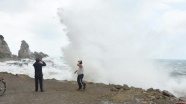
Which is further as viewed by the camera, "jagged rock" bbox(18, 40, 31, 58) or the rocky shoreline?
"jagged rock" bbox(18, 40, 31, 58)

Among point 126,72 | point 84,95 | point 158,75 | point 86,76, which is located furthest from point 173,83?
point 84,95

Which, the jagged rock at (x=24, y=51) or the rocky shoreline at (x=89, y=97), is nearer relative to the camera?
the rocky shoreline at (x=89, y=97)

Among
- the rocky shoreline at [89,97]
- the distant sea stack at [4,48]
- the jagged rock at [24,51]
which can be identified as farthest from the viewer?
the jagged rock at [24,51]

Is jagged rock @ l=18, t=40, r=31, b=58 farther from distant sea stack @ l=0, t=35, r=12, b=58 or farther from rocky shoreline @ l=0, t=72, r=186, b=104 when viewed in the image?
rocky shoreline @ l=0, t=72, r=186, b=104

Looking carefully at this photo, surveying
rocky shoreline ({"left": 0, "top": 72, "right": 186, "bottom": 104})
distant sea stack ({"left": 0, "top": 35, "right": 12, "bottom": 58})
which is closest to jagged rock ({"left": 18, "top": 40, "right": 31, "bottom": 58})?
distant sea stack ({"left": 0, "top": 35, "right": 12, "bottom": 58})

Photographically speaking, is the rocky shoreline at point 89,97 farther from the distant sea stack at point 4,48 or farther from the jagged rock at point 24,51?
the jagged rock at point 24,51

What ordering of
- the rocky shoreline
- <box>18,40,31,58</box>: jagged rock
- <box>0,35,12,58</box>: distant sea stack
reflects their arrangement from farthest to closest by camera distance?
<box>18,40,31,58</box>: jagged rock < <box>0,35,12,58</box>: distant sea stack < the rocky shoreline

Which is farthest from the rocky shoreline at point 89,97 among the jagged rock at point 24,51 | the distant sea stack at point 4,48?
the jagged rock at point 24,51

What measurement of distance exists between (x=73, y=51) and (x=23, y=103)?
20.8m

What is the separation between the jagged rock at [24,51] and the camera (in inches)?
3554

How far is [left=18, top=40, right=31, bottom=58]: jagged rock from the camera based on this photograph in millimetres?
90275

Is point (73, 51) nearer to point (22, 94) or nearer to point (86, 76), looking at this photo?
point (86, 76)

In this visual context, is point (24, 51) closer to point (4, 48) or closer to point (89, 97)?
point (4, 48)

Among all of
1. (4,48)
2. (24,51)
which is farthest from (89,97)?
(24,51)
